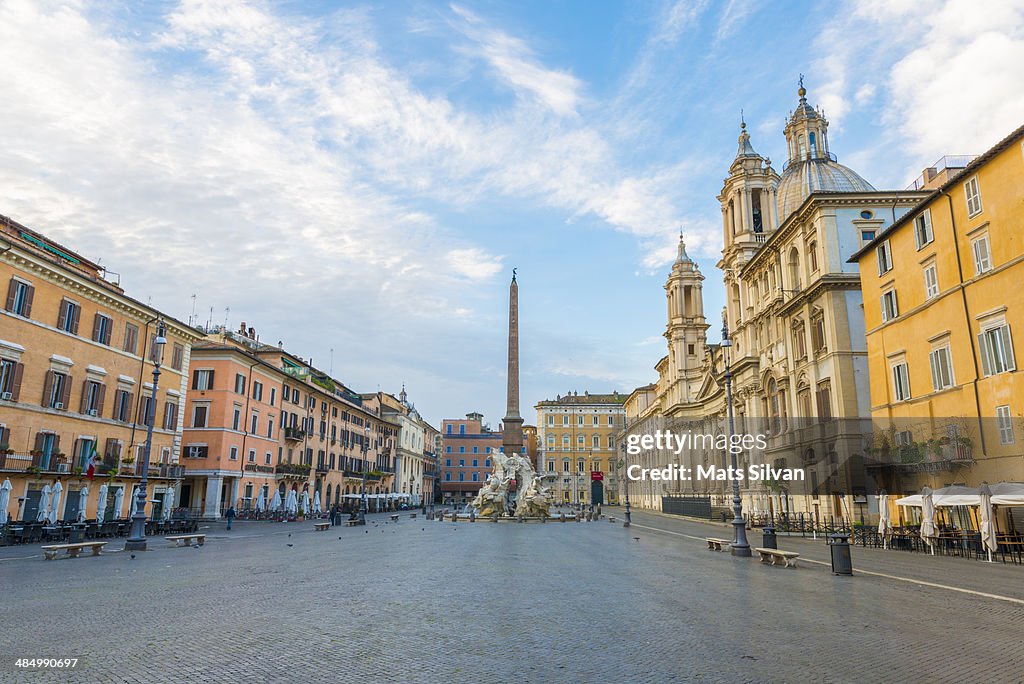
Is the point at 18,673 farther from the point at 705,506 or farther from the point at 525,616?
the point at 705,506

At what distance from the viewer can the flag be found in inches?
1060

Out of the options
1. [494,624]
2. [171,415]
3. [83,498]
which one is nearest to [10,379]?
[83,498]

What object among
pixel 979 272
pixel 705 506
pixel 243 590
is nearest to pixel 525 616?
pixel 243 590

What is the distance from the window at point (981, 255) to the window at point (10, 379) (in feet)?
120

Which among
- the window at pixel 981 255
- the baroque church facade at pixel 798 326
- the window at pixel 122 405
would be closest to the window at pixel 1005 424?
the window at pixel 981 255

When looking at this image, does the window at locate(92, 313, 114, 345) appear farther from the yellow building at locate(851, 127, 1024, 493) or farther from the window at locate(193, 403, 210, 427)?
the yellow building at locate(851, 127, 1024, 493)

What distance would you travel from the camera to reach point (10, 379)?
985 inches

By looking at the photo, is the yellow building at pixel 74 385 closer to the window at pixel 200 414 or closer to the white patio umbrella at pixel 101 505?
the white patio umbrella at pixel 101 505

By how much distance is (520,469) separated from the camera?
4656 centimetres

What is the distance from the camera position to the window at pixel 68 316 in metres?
27.6

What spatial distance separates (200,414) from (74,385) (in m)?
14.5

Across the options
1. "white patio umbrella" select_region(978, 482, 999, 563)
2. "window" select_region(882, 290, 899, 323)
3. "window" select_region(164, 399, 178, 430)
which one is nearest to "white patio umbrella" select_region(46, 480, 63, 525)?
"window" select_region(164, 399, 178, 430)

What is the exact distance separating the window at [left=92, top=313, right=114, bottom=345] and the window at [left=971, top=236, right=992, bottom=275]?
36844 millimetres

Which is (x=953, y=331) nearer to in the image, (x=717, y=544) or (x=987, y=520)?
(x=987, y=520)
